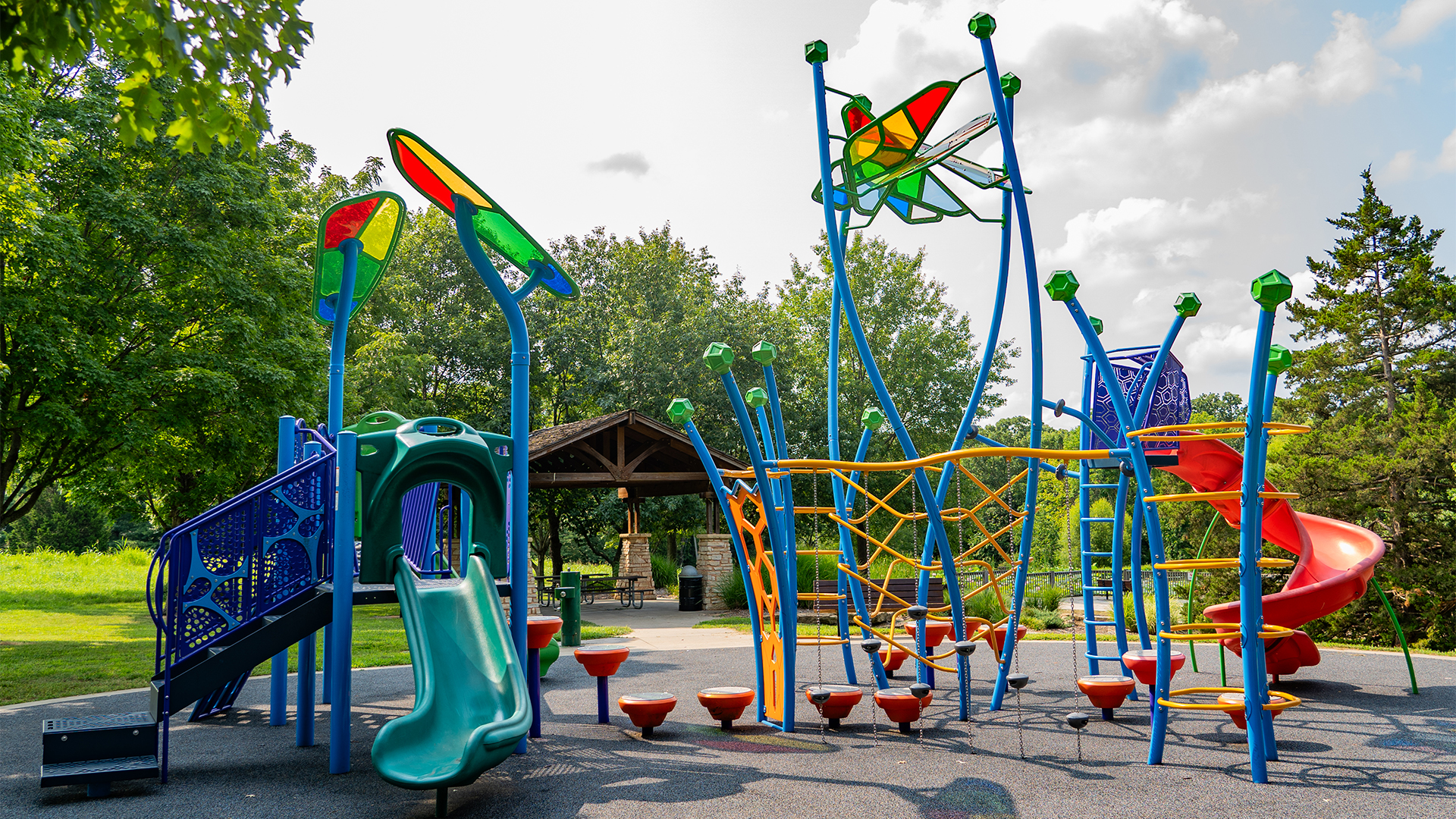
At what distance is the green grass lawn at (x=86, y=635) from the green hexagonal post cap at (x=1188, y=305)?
29.2 feet

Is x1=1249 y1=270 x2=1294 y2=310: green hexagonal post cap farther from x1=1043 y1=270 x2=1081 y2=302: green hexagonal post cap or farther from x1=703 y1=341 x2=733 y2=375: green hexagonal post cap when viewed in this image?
x1=703 y1=341 x2=733 y2=375: green hexagonal post cap

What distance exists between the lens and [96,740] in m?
5.77

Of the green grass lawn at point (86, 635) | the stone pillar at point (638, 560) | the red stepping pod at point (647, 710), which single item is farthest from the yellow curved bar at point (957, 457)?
the stone pillar at point (638, 560)

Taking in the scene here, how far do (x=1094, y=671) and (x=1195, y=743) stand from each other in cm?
226

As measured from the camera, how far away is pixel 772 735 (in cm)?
707

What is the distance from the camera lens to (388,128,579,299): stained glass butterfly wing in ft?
21.4

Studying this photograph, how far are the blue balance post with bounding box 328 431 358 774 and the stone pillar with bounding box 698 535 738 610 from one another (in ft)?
45.2

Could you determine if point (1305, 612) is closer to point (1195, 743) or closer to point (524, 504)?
point (1195, 743)

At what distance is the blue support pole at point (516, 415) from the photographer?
22.2 feet

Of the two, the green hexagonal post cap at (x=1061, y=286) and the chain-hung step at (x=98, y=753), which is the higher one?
the green hexagonal post cap at (x=1061, y=286)

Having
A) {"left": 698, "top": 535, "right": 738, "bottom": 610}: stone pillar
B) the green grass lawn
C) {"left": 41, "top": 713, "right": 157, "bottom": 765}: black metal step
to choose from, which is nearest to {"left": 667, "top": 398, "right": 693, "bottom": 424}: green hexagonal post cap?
{"left": 41, "top": 713, "right": 157, "bottom": 765}: black metal step

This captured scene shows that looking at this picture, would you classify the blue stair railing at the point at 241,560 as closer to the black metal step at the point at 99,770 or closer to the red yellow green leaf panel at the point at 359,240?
the black metal step at the point at 99,770

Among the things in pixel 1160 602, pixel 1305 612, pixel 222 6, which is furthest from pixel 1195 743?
pixel 222 6

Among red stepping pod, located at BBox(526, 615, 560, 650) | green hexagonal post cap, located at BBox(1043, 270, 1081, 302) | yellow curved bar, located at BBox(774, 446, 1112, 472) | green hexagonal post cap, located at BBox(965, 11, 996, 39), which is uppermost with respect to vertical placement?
green hexagonal post cap, located at BBox(965, 11, 996, 39)
